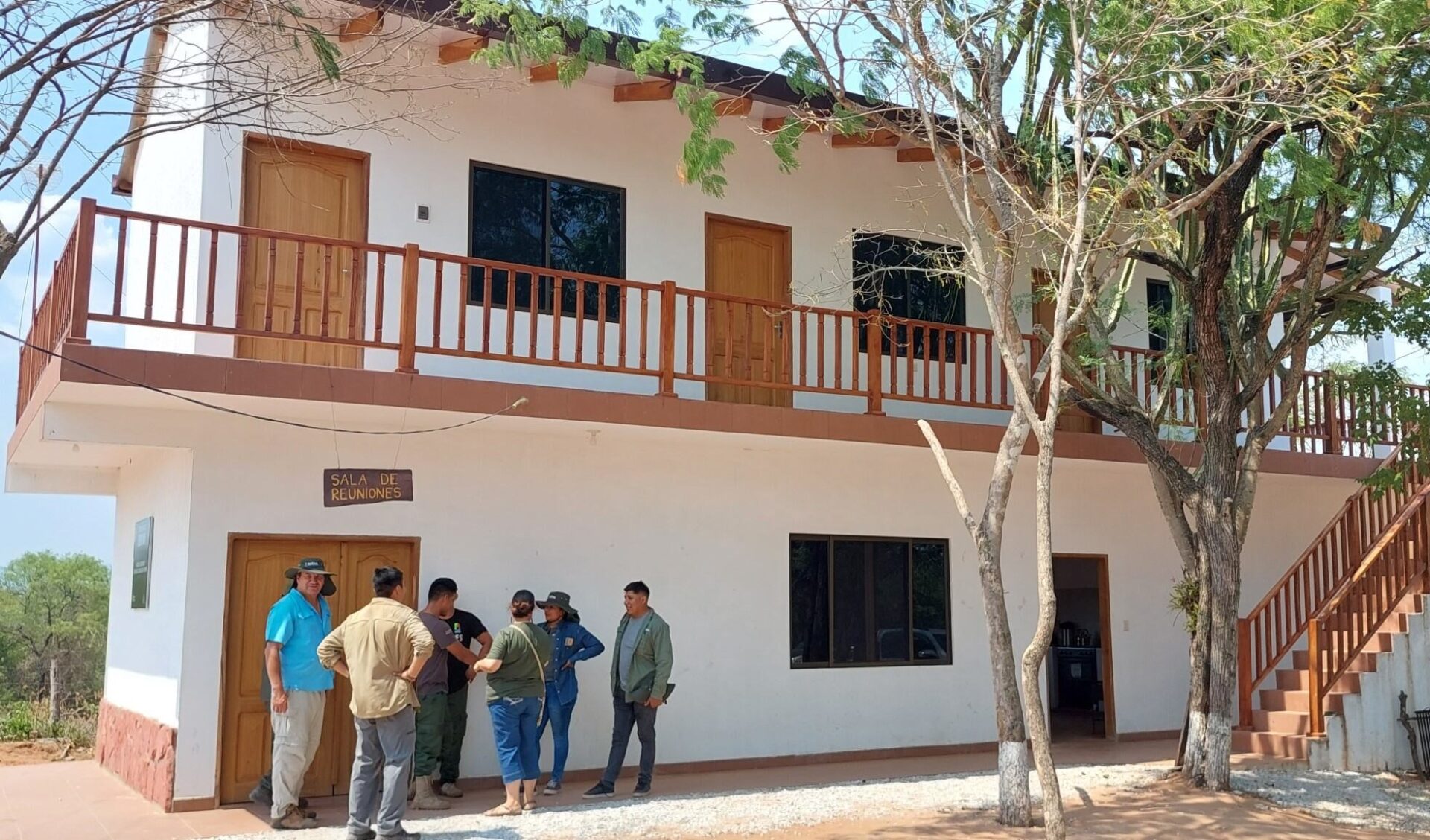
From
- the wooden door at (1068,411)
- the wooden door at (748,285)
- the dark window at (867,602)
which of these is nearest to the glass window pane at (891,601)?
the dark window at (867,602)

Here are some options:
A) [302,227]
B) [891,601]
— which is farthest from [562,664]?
[302,227]

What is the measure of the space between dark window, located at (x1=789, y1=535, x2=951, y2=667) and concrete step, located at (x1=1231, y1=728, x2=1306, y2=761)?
9.69 ft

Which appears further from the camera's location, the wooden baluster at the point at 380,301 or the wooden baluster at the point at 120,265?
the wooden baluster at the point at 380,301

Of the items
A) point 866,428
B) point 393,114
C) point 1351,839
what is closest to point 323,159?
point 393,114

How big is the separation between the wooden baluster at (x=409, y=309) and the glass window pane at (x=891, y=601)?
17.9 ft

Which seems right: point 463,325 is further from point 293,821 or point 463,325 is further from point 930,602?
point 930,602

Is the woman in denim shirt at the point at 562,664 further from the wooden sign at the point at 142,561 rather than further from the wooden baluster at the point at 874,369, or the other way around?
the wooden baluster at the point at 874,369

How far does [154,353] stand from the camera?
8.98m

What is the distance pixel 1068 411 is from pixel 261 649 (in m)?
10.0

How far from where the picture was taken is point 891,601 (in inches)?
518

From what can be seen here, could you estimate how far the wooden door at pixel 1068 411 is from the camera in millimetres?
13516

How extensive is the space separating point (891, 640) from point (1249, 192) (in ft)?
18.1

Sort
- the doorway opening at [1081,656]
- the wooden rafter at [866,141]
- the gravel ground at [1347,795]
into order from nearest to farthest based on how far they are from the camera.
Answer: the gravel ground at [1347,795] < the wooden rafter at [866,141] < the doorway opening at [1081,656]

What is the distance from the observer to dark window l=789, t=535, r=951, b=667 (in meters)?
12.6
